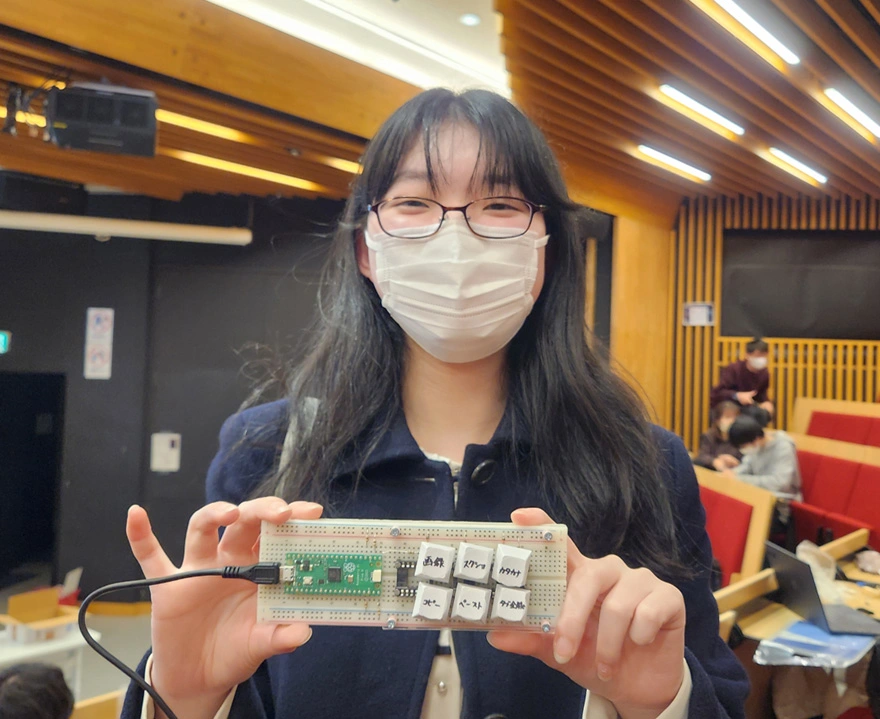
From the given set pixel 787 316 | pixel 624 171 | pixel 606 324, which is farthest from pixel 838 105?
pixel 787 316

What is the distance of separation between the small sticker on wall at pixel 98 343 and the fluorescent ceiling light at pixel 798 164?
6078 millimetres

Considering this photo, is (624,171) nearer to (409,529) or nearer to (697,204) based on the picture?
(697,204)

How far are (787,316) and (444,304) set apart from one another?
7.75m

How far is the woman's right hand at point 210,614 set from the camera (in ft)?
2.36

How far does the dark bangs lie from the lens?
96 centimetres

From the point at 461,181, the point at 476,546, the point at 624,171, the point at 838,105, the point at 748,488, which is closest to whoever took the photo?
the point at 476,546

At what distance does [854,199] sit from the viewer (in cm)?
732

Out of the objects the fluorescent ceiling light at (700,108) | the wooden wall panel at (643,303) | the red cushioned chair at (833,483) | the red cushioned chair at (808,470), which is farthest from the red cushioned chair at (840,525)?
the fluorescent ceiling light at (700,108)

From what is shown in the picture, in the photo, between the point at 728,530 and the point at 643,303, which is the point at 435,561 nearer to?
the point at 728,530

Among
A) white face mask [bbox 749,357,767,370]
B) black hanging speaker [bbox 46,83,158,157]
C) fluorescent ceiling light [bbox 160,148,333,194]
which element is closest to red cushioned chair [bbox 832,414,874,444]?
white face mask [bbox 749,357,767,370]

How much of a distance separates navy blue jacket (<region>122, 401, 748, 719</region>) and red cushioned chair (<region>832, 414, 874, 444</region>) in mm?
6222

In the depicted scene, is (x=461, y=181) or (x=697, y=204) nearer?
(x=461, y=181)

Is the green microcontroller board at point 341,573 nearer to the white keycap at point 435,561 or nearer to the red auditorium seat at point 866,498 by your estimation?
the white keycap at point 435,561

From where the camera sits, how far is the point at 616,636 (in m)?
0.69
